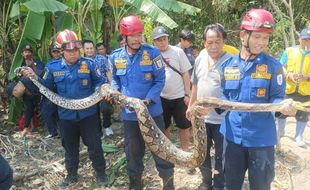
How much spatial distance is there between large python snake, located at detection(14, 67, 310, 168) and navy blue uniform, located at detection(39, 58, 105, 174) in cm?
14

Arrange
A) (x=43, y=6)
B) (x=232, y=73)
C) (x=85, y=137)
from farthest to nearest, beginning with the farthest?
1. (x=43, y=6)
2. (x=85, y=137)
3. (x=232, y=73)

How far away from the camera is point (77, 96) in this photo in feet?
16.7

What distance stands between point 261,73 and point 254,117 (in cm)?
40

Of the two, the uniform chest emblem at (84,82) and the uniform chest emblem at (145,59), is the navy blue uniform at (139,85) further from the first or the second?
the uniform chest emblem at (84,82)

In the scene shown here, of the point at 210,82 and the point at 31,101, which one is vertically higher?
the point at 210,82

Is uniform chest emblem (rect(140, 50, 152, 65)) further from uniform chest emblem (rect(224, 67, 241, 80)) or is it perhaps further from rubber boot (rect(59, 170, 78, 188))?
rubber boot (rect(59, 170, 78, 188))

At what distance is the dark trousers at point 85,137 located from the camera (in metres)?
5.18

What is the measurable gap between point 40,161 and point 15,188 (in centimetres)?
102

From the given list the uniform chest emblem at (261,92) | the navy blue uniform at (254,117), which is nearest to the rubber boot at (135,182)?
the navy blue uniform at (254,117)

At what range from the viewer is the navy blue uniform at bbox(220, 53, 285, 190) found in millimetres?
3406

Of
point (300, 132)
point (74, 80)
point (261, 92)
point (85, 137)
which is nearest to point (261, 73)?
point (261, 92)

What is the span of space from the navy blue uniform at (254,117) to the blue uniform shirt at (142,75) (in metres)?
1.22

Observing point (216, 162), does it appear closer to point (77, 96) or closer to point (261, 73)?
point (261, 73)

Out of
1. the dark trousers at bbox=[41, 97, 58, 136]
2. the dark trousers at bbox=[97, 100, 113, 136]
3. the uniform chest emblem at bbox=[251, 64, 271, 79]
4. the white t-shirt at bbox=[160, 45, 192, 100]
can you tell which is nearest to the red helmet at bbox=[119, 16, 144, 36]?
the white t-shirt at bbox=[160, 45, 192, 100]
